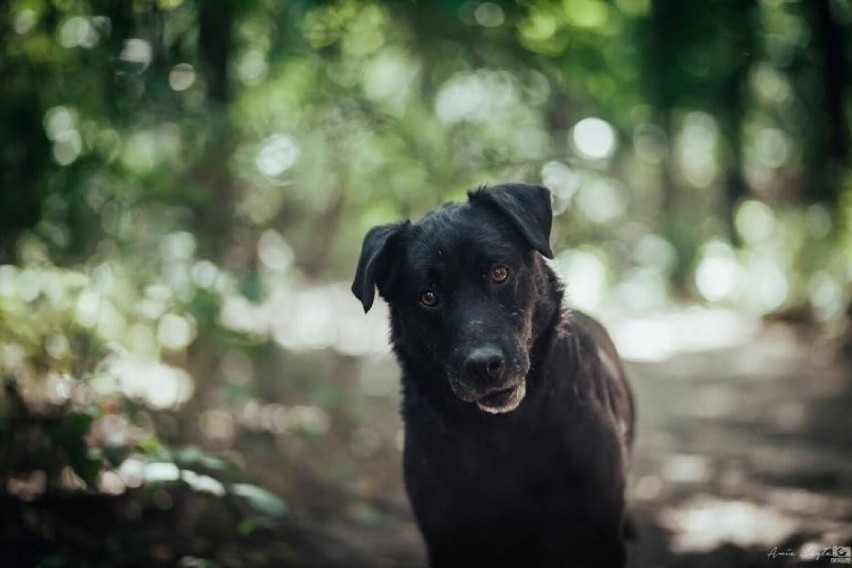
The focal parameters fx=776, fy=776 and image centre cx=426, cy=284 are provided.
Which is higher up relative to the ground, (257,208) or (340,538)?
(257,208)

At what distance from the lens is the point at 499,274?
12.1ft

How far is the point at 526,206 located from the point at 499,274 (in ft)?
1.37

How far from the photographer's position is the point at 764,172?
62.7 feet

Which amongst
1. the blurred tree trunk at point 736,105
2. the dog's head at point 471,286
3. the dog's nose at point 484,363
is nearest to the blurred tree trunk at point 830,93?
the blurred tree trunk at point 736,105

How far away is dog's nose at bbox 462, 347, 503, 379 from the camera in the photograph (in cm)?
331

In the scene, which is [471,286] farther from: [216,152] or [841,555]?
[216,152]

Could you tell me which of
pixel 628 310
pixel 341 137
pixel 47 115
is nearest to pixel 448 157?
pixel 341 137

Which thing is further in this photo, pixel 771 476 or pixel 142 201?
pixel 771 476

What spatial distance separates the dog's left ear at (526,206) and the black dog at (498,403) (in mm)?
11

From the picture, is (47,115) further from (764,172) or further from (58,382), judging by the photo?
(764,172)

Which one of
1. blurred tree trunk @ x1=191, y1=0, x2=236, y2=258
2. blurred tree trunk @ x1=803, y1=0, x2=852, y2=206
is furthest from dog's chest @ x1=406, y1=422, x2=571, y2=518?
blurred tree trunk @ x1=803, y1=0, x2=852, y2=206

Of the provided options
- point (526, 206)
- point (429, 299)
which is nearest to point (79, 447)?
point (429, 299)

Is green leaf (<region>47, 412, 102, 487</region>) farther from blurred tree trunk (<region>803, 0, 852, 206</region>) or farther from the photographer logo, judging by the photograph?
blurred tree trunk (<region>803, 0, 852, 206</region>)

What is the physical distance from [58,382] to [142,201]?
1.34 m
